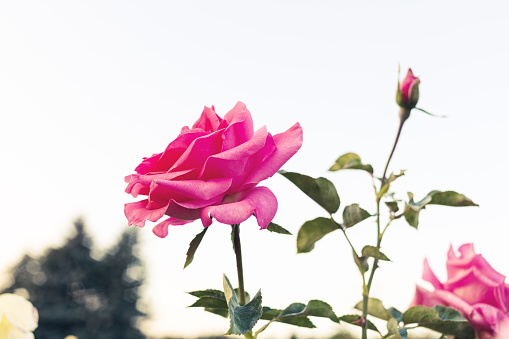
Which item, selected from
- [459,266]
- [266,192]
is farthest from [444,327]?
[266,192]

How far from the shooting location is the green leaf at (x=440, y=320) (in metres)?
0.66

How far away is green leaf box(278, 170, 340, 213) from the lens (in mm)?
653

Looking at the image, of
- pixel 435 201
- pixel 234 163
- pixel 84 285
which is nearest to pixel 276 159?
pixel 234 163

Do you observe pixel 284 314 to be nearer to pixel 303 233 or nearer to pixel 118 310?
pixel 303 233

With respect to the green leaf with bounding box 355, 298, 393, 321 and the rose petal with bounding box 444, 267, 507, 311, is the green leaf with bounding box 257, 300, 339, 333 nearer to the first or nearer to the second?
the green leaf with bounding box 355, 298, 393, 321

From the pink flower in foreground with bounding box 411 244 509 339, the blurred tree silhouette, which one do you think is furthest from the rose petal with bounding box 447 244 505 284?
the blurred tree silhouette

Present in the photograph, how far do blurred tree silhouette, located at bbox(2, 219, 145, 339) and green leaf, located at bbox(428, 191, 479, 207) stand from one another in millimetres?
14153

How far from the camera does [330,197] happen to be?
67 cm

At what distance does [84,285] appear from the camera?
1422 cm

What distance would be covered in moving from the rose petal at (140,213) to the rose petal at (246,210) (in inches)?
2.1

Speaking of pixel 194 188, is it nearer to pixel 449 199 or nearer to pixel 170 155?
pixel 170 155

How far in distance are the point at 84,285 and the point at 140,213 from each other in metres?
15.0

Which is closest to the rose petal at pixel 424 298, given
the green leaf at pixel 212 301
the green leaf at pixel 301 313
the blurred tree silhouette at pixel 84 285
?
the green leaf at pixel 301 313

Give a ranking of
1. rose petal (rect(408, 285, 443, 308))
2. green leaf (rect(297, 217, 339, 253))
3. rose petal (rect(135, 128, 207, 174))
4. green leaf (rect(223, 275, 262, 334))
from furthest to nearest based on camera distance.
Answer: rose petal (rect(408, 285, 443, 308)), green leaf (rect(297, 217, 339, 253)), rose petal (rect(135, 128, 207, 174)), green leaf (rect(223, 275, 262, 334))
